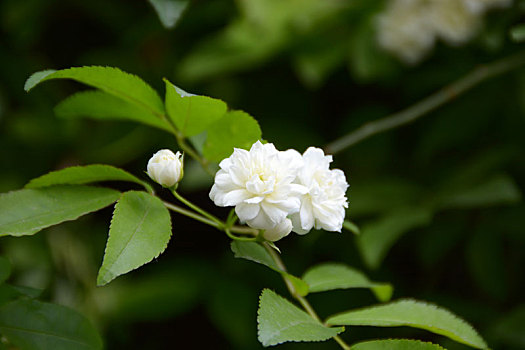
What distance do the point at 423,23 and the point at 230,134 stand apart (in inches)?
31.8

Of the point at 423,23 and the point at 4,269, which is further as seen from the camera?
the point at 423,23

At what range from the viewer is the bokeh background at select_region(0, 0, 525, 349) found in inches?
48.2

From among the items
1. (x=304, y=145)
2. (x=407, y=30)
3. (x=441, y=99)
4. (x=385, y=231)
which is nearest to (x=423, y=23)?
(x=407, y=30)

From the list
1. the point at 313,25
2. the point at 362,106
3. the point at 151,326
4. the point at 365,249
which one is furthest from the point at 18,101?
the point at 365,249

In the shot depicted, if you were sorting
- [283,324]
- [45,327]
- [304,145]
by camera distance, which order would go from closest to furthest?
[283,324] < [45,327] < [304,145]

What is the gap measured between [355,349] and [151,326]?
3.45 ft

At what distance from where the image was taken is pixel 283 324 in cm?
53

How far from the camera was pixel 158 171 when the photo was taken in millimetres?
589

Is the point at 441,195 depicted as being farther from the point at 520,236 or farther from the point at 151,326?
the point at 151,326

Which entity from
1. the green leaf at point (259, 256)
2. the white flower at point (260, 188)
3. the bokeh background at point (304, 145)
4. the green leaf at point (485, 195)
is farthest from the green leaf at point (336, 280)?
the green leaf at point (485, 195)

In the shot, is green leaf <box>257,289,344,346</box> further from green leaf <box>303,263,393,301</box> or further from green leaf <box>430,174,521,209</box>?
green leaf <box>430,174,521,209</box>

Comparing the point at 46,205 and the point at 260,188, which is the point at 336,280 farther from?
the point at 46,205

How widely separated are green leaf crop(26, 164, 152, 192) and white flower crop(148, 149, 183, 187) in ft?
0.20

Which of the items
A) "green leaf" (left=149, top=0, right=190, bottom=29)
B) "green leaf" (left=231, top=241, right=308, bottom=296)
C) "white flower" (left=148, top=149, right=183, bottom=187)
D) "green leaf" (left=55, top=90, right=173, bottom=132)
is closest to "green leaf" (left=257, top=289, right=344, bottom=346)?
"green leaf" (left=231, top=241, right=308, bottom=296)
